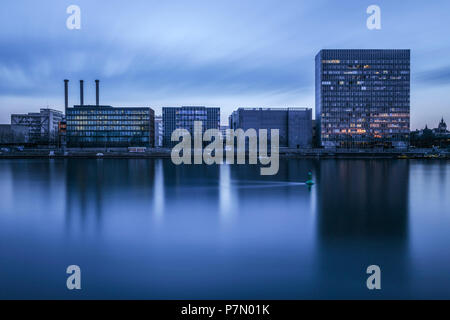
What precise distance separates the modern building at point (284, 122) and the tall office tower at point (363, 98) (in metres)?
12.6

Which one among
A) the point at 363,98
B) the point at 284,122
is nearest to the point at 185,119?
the point at 284,122

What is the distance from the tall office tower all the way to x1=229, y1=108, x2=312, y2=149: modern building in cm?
1255

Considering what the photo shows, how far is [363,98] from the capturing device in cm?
14912

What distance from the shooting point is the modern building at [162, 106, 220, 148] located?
155 meters

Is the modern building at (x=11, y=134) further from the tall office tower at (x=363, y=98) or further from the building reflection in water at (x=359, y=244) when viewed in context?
the building reflection in water at (x=359, y=244)

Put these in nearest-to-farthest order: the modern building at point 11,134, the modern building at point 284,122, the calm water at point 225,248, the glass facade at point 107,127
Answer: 1. the calm water at point 225,248
2. the modern building at point 284,122
3. the glass facade at point 107,127
4. the modern building at point 11,134

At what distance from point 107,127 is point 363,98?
12630 cm

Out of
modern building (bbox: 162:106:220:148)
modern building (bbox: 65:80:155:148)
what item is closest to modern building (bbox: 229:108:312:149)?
modern building (bbox: 162:106:220:148)

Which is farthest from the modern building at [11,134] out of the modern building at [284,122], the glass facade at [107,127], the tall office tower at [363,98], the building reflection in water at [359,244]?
the building reflection in water at [359,244]

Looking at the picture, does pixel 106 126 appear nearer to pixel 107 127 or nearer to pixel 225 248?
pixel 107 127

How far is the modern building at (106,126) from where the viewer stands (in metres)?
141

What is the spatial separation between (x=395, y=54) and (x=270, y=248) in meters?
164
